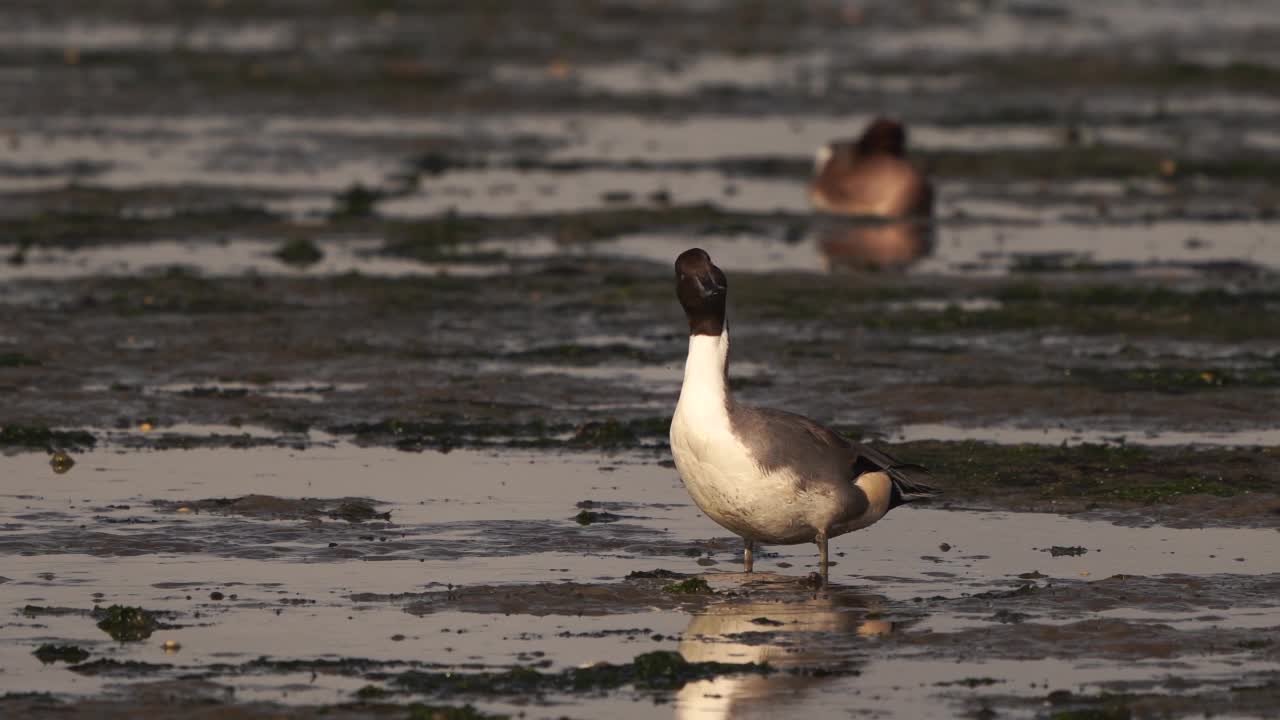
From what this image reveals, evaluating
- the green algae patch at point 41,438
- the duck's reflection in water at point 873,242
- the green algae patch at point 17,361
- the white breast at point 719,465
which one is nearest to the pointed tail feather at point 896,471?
the white breast at point 719,465

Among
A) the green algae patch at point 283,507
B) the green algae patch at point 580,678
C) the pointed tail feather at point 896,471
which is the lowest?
the green algae patch at point 580,678

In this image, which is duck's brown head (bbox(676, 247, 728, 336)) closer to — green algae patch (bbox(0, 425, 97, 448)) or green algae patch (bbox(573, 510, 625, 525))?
green algae patch (bbox(573, 510, 625, 525))

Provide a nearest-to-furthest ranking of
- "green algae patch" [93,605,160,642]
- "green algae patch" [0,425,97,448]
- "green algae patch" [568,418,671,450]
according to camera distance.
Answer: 1. "green algae patch" [93,605,160,642]
2. "green algae patch" [0,425,97,448]
3. "green algae patch" [568,418,671,450]

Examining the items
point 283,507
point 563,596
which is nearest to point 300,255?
point 283,507

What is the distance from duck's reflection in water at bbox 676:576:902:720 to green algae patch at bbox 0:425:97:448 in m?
5.51

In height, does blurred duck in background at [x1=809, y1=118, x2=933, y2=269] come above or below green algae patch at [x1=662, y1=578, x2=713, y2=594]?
above

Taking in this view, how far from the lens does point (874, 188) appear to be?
1088 inches

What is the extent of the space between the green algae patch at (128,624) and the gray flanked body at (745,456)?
2551mm

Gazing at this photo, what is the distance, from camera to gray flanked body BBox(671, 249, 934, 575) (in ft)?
38.0

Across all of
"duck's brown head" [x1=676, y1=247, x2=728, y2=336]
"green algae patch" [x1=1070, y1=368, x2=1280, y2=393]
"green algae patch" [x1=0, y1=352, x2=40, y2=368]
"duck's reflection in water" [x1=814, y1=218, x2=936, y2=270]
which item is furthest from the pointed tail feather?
"duck's reflection in water" [x1=814, y1=218, x2=936, y2=270]

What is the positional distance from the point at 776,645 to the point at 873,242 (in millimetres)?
15498

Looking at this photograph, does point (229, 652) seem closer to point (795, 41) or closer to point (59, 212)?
point (59, 212)

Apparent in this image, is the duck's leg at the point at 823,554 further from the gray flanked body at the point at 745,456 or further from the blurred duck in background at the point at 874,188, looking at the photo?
the blurred duck in background at the point at 874,188

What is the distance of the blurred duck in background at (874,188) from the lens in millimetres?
27094
